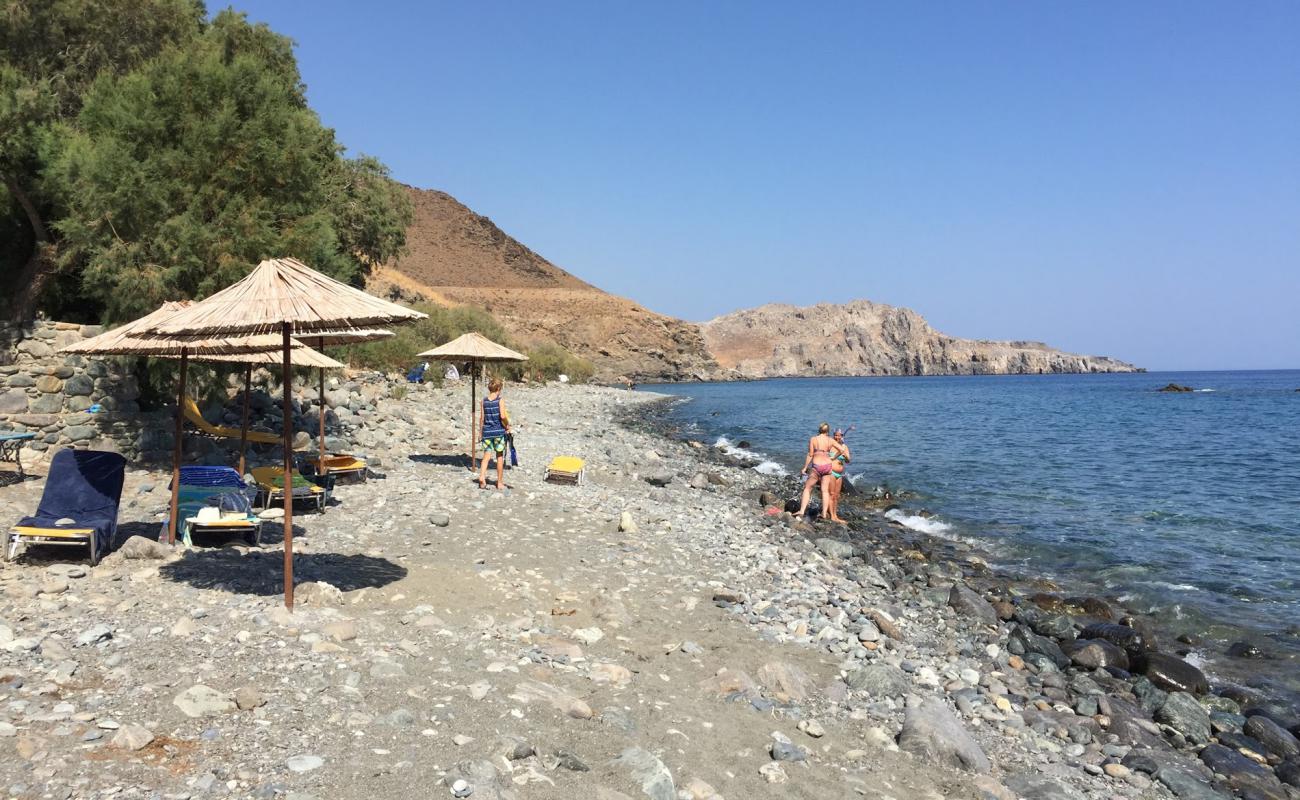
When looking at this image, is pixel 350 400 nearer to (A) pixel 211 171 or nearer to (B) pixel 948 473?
(A) pixel 211 171

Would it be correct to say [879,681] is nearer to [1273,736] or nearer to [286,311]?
[1273,736]

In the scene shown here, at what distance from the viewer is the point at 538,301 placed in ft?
341

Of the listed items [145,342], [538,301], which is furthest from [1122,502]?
[538,301]

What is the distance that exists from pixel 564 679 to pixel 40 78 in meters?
15.0

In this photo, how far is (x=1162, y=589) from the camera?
1120 cm

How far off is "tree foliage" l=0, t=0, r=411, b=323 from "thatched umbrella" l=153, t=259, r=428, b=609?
5977 millimetres

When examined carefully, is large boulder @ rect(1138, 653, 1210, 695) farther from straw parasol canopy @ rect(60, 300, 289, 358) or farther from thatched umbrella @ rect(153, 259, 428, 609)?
straw parasol canopy @ rect(60, 300, 289, 358)

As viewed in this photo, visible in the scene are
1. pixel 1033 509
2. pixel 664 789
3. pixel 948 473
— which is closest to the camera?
pixel 664 789

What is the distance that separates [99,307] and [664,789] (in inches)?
576

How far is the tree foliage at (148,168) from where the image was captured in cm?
1128

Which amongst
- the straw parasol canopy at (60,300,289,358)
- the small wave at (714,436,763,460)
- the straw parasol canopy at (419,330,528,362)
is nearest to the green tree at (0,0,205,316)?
the straw parasol canopy at (60,300,289,358)

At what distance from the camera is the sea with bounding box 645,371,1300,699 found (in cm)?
1035

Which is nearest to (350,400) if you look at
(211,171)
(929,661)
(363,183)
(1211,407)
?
(211,171)

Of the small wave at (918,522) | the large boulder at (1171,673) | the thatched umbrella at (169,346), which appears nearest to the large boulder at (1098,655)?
the large boulder at (1171,673)
